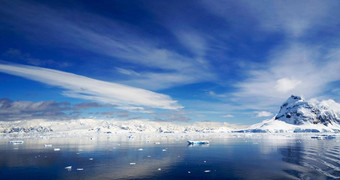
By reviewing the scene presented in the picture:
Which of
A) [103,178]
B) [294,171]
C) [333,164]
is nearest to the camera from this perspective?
[103,178]

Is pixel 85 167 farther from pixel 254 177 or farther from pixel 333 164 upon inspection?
pixel 333 164

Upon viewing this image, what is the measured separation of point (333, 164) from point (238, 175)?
19208mm

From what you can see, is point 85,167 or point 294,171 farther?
point 85,167

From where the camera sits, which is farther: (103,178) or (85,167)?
(85,167)

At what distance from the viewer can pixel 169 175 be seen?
30.6 metres

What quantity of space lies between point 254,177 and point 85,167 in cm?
2535

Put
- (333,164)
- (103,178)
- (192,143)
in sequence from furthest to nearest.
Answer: (192,143)
(333,164)
(103,178)

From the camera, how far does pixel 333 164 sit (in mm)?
37844

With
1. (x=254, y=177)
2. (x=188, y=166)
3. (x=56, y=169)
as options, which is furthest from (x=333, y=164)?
(x=56, y=169)

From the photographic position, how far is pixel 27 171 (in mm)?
33781

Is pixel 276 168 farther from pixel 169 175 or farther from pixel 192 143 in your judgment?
pixel 192 143

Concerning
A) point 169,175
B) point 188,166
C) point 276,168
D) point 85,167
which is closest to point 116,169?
point 85,167

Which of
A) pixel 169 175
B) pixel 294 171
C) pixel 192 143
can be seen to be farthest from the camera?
pixel 192 143

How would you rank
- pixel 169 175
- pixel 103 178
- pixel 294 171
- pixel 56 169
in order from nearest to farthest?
1. pixel 103 178
2. pixel 169 175
3. pixel 294 171
4. pixel 56 169
